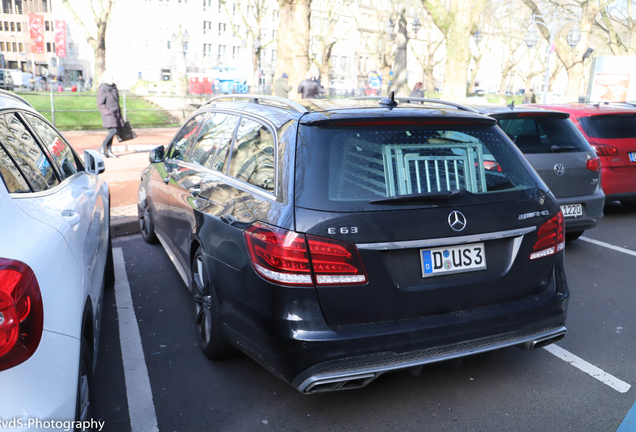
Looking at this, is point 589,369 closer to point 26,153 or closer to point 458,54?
point 26,153

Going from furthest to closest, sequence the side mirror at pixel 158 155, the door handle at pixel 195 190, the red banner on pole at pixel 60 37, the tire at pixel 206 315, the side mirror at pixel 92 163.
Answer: the red banner on pole at pixel 60 37 < the side mirror at pixel 158 155 < the side mirror at pixel 92 163 < the door handle at pixel 195 190 < the tire at pixel 206 315

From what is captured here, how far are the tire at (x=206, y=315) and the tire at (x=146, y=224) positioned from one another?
2.42 metres

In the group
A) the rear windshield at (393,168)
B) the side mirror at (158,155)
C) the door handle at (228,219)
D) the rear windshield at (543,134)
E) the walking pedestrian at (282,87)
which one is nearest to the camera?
the rear windshield at (393,168)

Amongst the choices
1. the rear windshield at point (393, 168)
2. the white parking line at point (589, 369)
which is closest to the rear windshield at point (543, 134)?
the white parking line at point (589, 369)

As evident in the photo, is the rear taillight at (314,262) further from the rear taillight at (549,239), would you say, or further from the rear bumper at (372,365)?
the rear taillight at (549,239)

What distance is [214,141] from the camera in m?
4.27

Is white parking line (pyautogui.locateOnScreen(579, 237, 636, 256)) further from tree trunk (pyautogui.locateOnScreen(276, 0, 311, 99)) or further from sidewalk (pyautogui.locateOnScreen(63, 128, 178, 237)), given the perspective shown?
tree trunk (pyautogui.locateOnScreen(276, 0, 311, 99))

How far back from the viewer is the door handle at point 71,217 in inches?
108

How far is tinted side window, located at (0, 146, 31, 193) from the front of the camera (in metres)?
2.31

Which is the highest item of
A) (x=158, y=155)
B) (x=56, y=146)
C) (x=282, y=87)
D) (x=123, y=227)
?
(x=282, y=87)

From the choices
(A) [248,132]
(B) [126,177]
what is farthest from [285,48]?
(A) [248,132]

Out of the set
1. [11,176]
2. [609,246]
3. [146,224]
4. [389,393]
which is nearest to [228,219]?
[11,176]

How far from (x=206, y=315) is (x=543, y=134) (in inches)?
174

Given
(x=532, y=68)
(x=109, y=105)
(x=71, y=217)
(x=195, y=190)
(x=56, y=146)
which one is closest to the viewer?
(x=71, y=217)
